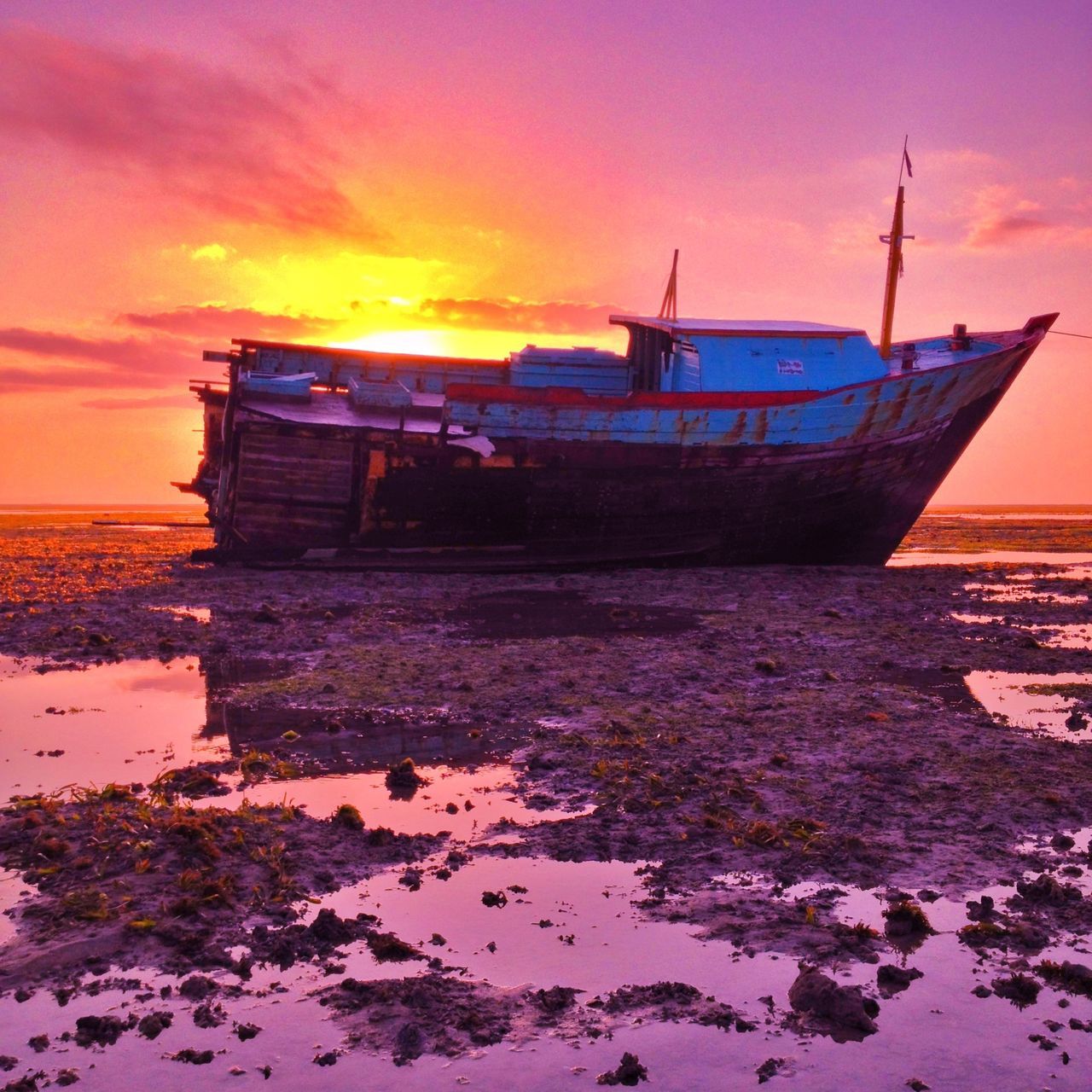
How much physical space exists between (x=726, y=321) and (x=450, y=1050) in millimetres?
21540

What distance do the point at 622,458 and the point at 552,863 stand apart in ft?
48.6

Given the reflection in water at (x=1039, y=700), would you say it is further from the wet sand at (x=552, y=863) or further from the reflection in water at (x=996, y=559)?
the reflection in water at (x=996, y=559)

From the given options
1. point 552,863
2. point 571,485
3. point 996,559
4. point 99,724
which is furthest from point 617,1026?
point 996,559

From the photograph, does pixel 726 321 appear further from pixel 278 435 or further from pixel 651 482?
pixel 278 435

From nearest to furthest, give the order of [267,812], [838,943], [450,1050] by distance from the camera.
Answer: [450,1050]
[838,943]
[267,812]

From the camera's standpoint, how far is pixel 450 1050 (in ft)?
11.0

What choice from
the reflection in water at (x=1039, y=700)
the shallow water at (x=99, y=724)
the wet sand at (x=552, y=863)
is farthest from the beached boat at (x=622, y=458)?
the reflection in water at (x=1039, y=700)

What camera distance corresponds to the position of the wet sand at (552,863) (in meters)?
3.43

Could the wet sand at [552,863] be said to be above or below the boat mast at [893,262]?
below

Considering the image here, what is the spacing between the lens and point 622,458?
19.4 meters

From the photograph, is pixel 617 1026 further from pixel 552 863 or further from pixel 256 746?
pixel 256 746

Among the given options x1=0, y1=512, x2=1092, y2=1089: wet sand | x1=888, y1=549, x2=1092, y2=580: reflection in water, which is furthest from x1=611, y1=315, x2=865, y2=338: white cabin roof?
x1=0, y1=512, x2=1092, y2=1089: wet sand

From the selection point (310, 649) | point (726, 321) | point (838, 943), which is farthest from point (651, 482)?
point (838, 943)

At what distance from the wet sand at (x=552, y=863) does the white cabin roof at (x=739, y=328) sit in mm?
11608
